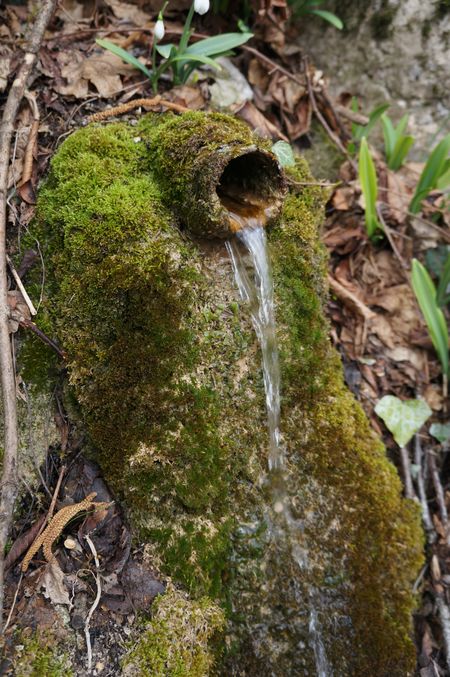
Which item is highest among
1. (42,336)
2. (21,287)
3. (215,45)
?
(215,45)

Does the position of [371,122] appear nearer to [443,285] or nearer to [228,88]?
[228,88]

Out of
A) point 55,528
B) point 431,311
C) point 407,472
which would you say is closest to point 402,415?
point 407,472

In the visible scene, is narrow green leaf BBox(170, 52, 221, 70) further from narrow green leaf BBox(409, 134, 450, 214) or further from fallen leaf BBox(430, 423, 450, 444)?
fallen leaf BBox(430, 423, 450, 444)

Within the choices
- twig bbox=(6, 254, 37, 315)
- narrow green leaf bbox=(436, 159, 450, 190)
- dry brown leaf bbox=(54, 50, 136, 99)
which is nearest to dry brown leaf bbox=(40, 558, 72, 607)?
twig bbox=(6, 254, 37, 315)

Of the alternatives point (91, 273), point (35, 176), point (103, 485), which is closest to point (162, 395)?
point (103, 485)

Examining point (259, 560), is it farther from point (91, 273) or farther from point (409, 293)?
point (409, 293)

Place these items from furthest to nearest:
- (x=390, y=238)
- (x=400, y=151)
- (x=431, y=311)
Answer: (x=400, y=151), (x=390, y=238), (x=431, y=311)
